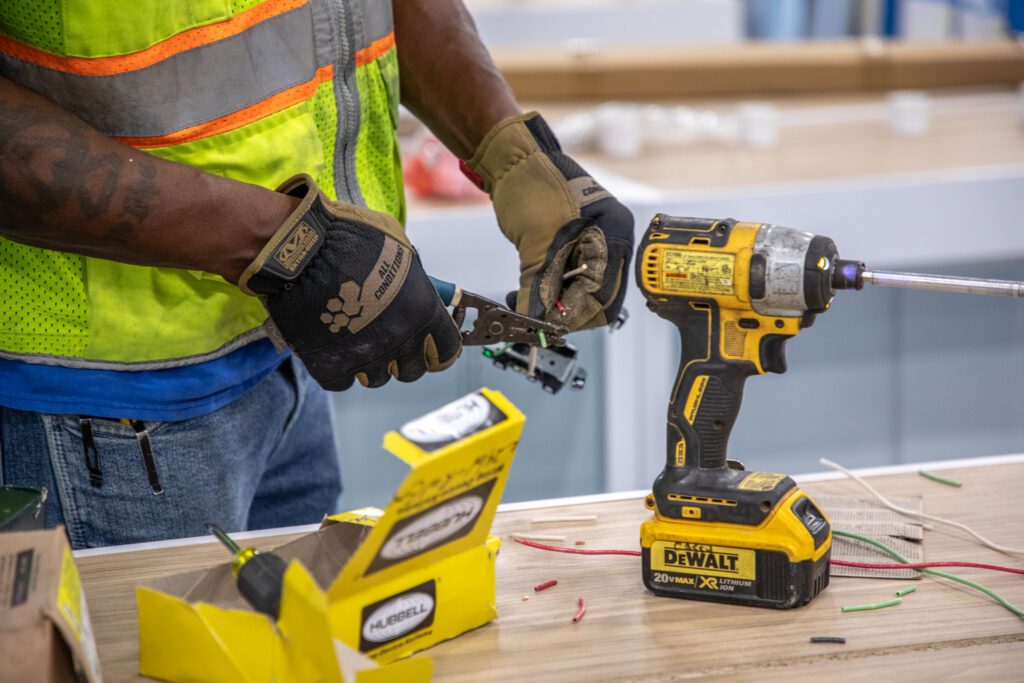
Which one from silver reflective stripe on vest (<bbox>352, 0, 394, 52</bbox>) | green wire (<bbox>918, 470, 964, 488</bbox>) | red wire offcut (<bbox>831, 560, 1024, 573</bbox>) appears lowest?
red wire offcut (<bbox>831, 560, 1024, 573</bbox>)

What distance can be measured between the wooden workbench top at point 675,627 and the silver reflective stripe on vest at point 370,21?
0.50 m

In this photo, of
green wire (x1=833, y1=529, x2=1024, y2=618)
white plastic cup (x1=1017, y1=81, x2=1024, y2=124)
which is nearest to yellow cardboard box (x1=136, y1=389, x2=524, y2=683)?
green wire (x1=833, y1=529, x2=1024, y2=618)

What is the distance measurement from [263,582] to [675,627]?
1.10ft

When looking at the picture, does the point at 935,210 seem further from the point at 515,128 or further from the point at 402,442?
the point at 402,442

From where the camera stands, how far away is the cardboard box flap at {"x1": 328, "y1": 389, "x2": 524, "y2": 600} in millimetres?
852

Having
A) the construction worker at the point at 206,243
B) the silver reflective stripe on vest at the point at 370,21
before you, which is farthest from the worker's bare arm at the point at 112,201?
the silver reflective stripe on vest at the point at 370,21

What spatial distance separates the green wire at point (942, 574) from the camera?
97 centimetres

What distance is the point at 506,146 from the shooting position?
1272 millimetres

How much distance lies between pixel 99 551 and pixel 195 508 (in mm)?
105

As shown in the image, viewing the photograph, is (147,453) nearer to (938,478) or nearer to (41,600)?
(41,600)

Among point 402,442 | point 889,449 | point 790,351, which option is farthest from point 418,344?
point 889,449

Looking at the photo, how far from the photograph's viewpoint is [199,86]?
3.50ft

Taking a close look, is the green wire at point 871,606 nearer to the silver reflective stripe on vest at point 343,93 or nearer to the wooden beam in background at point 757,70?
the silver reflective stripe on vest at point 343,93

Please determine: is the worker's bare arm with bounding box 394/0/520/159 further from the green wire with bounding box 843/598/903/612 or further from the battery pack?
the green wire with bounding box 843/598/903/612
